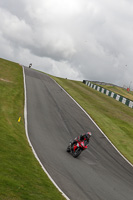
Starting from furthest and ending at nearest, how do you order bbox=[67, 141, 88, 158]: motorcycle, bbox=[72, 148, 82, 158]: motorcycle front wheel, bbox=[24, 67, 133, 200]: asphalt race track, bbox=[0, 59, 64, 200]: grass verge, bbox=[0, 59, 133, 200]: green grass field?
bbox=[72, 148, 82, 158]: motorcycle front wheel
bbox=[67, 141, 88, 158]: motorcycle
bbox=[24, 67, 133, 200]: asphalt race track
bbox=[0, 59, 133, 200]: green grass field
bbox=[0, 59, 64, 200]: grass verge

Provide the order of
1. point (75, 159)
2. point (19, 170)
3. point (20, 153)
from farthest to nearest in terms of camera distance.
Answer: point (75, 159) → point (20, 153) → point (19, 170)

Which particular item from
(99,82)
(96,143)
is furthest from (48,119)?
(99,82)

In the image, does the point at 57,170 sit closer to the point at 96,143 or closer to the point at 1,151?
the point at 1,151

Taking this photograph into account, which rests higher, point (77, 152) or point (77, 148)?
point (77, 148)

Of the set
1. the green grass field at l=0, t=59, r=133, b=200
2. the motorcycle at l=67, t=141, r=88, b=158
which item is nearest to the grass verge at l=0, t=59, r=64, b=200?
the green grass field at l=0, t=59, r=133, b=200

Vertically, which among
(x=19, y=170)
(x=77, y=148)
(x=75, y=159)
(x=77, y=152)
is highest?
(x=19, y=170)

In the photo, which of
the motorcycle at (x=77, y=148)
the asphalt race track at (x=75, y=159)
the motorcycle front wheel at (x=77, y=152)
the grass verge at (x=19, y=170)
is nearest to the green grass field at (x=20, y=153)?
the grass verge at (x=19, y=170)

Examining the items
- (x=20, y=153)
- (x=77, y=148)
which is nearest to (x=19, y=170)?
(x=20, y=153)

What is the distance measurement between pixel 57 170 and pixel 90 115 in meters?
15.1

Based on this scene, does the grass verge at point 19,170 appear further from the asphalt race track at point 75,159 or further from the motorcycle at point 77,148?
the motorcycle at point 77,148

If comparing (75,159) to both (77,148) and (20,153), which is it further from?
(20,153)

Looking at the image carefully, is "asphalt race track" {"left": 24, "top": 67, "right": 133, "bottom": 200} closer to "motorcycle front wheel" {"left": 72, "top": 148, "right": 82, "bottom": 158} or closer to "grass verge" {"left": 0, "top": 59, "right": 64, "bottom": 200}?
"motorcycle front wheel" {"left": 72, "top": 148, "right": 82, "bottom": 158}

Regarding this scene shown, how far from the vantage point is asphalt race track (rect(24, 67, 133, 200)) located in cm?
1070

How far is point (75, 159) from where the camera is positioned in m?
14.3
